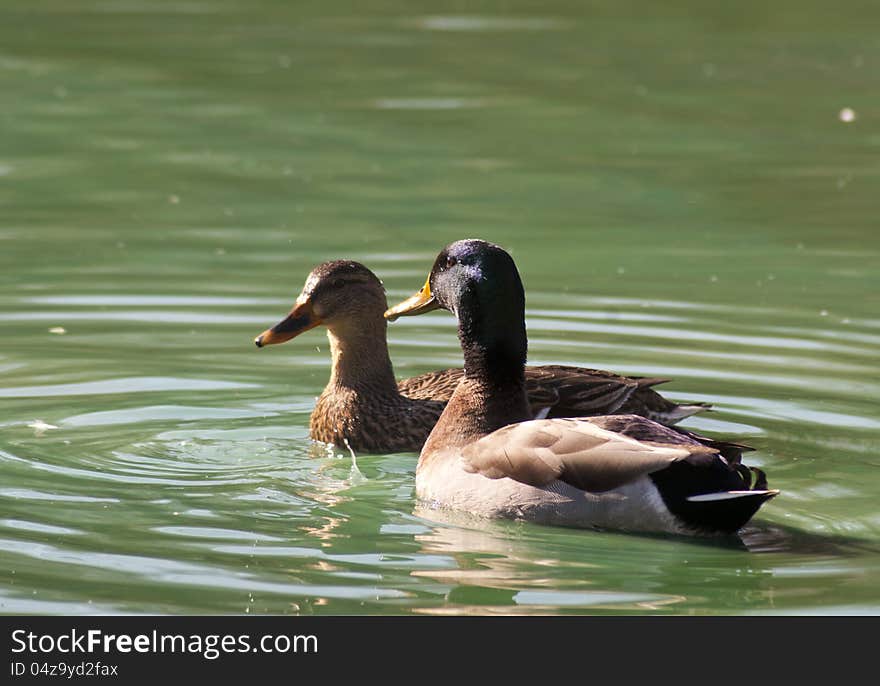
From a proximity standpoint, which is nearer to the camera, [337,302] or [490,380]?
[490,380]

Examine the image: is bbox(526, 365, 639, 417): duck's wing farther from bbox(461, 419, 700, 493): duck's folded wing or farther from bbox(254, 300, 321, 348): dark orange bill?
bbox(461, 419, 700, 493): duck's folded wing

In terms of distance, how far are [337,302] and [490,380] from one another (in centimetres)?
184

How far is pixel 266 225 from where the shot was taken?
15.5 m

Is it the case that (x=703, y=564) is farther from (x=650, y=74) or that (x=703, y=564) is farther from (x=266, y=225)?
(x=650, y=74)

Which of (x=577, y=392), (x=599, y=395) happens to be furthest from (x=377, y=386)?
(x=599, y=395)

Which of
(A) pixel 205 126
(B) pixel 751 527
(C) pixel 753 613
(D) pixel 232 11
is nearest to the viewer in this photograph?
(C) pixel 753 613

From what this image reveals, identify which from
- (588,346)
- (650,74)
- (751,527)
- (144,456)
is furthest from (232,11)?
(751,527)

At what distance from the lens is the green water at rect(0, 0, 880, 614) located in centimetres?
780

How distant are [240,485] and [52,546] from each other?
1358mm

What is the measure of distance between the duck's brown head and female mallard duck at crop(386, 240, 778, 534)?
135 cm

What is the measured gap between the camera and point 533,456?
8.36 meters

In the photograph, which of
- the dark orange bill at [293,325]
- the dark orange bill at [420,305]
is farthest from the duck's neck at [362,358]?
the dark orange bill at [420,305]

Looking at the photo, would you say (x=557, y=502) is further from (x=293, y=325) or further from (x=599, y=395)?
(x=293, y=325)

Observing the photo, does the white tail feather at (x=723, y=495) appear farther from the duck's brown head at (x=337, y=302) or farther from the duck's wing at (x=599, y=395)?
the duck's brown head at (x=337, y=302)
